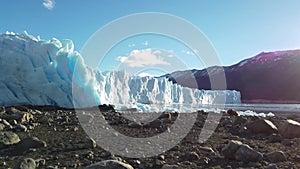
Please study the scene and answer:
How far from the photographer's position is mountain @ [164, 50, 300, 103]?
9101 centimetres

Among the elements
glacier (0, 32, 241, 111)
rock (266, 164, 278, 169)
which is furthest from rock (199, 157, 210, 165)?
glacier (0, 32, 241, 111)

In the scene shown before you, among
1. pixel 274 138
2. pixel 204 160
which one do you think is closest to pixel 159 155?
pixel 204 160

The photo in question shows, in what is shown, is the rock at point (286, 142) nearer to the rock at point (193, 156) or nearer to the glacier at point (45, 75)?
the rock at point (193, 156)

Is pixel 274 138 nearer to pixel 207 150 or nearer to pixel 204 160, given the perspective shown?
pixel 207 150

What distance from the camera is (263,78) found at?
4163 inches


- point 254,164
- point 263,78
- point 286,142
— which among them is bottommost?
point 254,164

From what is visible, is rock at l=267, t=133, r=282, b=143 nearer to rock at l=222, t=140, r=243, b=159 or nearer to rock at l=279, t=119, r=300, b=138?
rock at l=279, t=119, r=300, b=138

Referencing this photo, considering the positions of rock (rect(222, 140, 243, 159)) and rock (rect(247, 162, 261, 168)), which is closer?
rock (rect(247, 162, 261, 168))

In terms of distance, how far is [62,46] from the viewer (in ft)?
79.0

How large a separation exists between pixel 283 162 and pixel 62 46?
67.6ft

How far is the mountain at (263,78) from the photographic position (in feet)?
299

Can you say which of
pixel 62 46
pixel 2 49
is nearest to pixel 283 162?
pixel 2 49

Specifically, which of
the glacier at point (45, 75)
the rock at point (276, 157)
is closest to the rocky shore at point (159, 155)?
the rock at point (276, 157)

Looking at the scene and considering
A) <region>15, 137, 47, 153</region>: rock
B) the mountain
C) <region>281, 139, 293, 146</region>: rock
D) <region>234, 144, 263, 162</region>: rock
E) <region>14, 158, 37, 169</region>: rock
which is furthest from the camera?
the mountain
